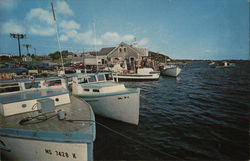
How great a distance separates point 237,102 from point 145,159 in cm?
1255

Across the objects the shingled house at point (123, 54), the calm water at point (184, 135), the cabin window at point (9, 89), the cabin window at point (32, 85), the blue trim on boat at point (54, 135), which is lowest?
the calm water at point (184, 135)

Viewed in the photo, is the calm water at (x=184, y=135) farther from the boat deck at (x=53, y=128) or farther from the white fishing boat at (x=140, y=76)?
the white fishing boat at (x=140, y=76)

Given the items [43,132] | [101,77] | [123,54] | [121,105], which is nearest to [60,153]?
[43,132]

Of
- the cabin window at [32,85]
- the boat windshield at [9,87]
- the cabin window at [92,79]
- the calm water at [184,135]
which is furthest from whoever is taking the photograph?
the cabin window at [92,79]

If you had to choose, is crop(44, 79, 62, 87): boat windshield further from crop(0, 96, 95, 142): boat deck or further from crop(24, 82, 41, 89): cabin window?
crop(0, 96, 95, 142): boat deck

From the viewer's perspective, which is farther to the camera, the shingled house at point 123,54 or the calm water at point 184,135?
the shingled house at point 123,54

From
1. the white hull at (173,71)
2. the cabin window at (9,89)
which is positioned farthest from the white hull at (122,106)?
the white hull at (173,71)

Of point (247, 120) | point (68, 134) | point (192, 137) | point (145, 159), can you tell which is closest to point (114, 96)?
point (145, 159)

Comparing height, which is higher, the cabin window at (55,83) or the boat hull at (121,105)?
the cabin window at (55,83)

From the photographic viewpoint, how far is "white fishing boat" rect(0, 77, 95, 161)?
4.10 metres

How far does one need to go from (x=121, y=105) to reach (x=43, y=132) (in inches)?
214

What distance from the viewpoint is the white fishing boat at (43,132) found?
4.10 metres

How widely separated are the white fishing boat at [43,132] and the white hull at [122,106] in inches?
101

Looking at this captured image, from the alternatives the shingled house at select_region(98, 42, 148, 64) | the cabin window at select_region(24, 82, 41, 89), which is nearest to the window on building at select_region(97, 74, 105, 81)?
the cabin window at select_region(24, 82, 41, 89)
